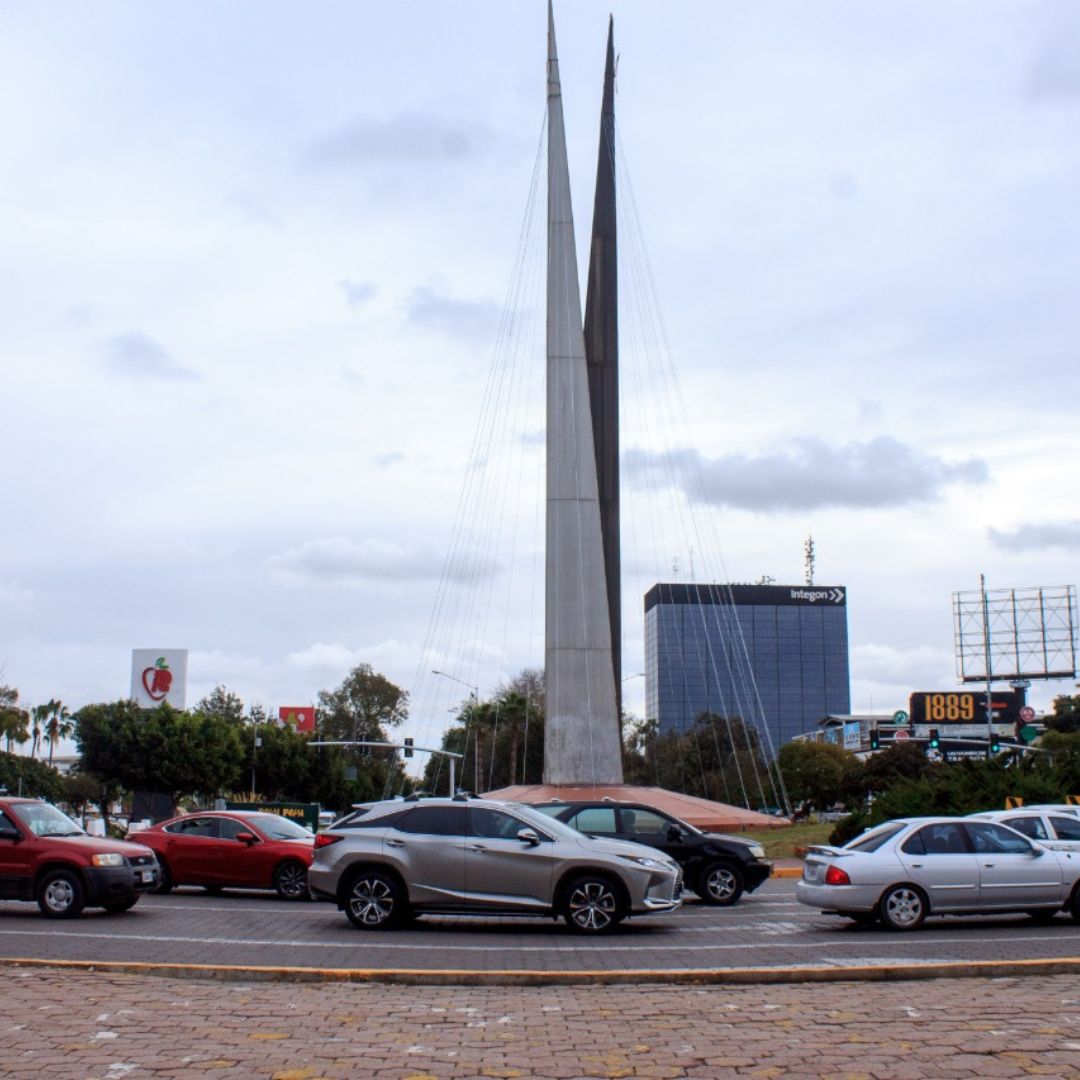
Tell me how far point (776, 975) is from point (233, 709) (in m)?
121

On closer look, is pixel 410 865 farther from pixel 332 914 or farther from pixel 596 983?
pixel 596 983

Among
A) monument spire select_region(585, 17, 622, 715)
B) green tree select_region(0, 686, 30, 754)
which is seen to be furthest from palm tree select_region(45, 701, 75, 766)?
monument spire select_region(585, 17, 622, 715)

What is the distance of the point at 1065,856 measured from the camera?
1703cm

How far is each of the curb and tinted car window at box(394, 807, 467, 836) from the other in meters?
4.44

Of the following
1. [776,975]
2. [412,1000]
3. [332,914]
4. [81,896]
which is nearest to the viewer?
[412,1000]

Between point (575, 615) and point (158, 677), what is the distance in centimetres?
5780

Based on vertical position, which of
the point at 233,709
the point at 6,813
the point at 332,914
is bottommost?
the point at 332,914

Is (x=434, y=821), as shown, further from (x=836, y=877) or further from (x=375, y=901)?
(x=836, y=877)

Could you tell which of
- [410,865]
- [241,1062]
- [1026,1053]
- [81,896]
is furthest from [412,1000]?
[81,896]

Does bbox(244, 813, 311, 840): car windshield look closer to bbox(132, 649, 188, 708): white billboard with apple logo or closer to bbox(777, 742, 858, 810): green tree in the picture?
bbox(132, 649, 188, 708): white billboard with apple logo

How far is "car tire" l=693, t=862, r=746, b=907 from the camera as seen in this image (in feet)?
68.0

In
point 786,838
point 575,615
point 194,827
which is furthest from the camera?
point 575,615

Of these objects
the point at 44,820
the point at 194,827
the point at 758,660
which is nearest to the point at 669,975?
the point at 44,820

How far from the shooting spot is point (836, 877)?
1648cm
